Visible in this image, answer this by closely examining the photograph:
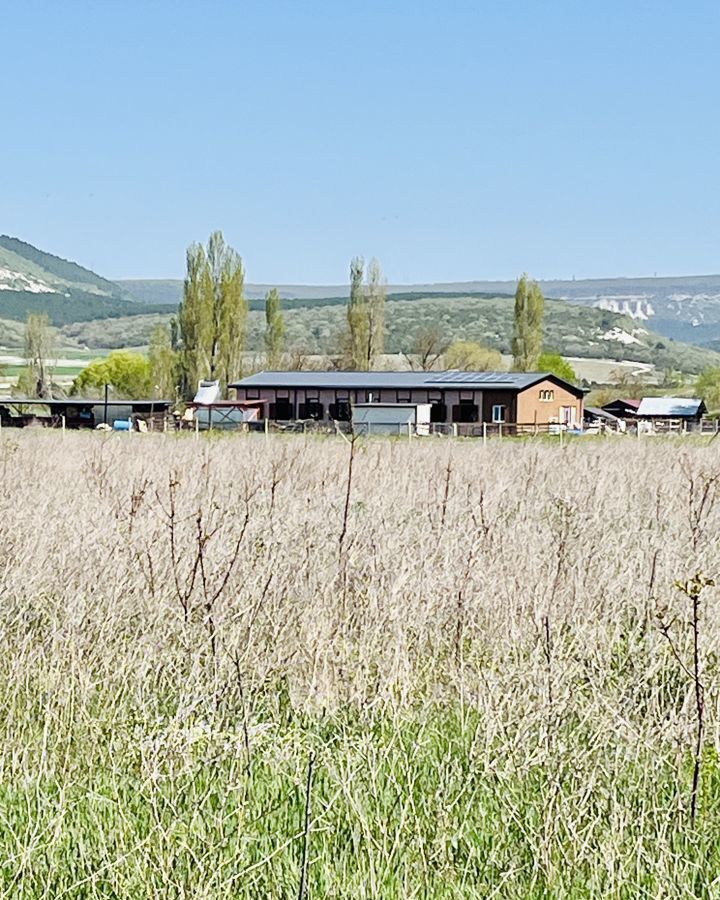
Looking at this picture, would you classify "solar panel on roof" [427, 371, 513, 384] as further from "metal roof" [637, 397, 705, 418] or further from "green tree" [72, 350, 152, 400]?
"green tree" [72, 350, 152, 400]

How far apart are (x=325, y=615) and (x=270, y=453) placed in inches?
428

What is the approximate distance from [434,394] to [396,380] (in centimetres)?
232

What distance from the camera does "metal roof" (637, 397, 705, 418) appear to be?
261 ft

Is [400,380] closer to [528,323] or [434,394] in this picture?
[434,394]

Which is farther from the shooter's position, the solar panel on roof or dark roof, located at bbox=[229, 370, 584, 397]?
the solar panel on roof

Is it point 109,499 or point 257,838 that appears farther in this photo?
point 109,499

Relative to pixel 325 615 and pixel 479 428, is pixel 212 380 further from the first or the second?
pixel 325 615

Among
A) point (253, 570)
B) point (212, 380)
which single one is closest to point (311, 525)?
point (253, 570)

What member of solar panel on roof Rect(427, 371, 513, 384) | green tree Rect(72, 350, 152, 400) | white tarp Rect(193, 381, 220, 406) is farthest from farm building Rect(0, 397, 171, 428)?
green tree Rect(72, 350, 152, 400)

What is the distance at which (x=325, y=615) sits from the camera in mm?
6863

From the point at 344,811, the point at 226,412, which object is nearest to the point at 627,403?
the point at 226,412

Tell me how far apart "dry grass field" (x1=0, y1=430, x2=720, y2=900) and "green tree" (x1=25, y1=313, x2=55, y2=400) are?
289 ft

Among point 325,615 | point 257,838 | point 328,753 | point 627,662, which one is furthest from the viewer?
point 325,615

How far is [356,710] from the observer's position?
567cm
